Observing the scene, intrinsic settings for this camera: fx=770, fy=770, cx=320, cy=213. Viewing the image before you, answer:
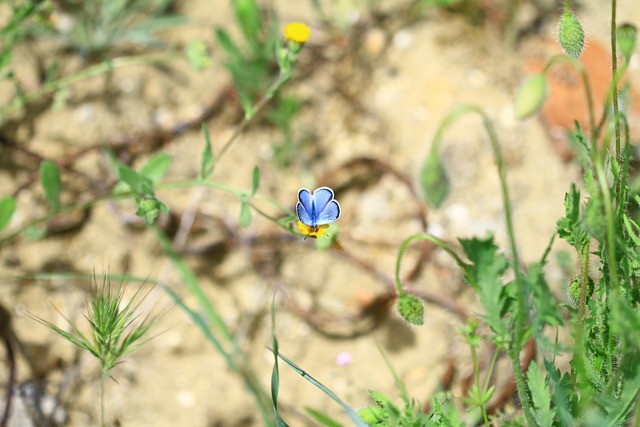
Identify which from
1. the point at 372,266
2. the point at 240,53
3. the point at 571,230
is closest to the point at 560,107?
Result: the point at 372,266

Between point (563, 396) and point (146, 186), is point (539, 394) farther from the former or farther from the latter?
point (146, 186)

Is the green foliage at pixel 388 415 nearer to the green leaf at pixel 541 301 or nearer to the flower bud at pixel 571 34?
the green leaf at pixel 541 301

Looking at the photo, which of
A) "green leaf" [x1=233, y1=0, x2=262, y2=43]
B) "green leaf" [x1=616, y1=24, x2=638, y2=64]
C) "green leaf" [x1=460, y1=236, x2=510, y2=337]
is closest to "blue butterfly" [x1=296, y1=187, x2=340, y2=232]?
"green leaf" [x1=460, y1=236, x2=510, y2=337]

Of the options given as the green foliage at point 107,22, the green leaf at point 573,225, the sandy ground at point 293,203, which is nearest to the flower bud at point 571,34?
the green leaf at point 573,225

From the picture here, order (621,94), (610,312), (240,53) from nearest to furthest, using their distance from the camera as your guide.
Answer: (610,312) < (621,94) < (240,53)

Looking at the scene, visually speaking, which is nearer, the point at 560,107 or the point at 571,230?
the point at 571,230

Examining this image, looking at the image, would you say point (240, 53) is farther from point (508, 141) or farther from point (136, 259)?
point (508, 141)
